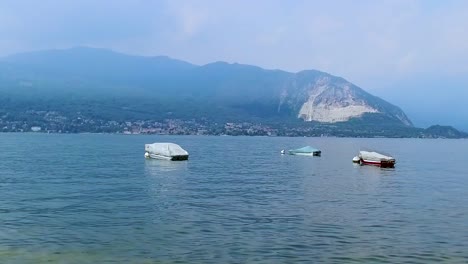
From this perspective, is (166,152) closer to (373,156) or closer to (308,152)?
(373,156)

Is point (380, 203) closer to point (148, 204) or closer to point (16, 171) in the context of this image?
point (148, 204)

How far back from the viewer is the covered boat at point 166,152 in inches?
5005

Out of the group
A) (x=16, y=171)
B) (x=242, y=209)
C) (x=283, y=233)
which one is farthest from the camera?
(x=16, y=171)

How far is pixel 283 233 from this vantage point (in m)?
38.2

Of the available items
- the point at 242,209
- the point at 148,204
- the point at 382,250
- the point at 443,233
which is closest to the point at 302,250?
the point at 382,250

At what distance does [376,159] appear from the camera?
4806 inches

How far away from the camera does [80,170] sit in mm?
90562

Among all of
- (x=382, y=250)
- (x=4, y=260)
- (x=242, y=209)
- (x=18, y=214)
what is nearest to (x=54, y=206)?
(x=18, y=214)

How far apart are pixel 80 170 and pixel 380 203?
52733mm

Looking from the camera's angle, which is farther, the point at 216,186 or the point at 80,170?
the point at 80,170

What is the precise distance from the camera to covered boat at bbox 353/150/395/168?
118188 millimetres

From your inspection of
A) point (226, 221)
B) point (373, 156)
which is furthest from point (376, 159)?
point (226, 221)

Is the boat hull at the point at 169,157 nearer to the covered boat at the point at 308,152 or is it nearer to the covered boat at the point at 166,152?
the covered boat at the point at 166,152

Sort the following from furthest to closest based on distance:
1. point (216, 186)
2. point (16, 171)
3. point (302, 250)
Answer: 1. point (16, 171)
2. point (216, 186)
3. point (302, 250)
